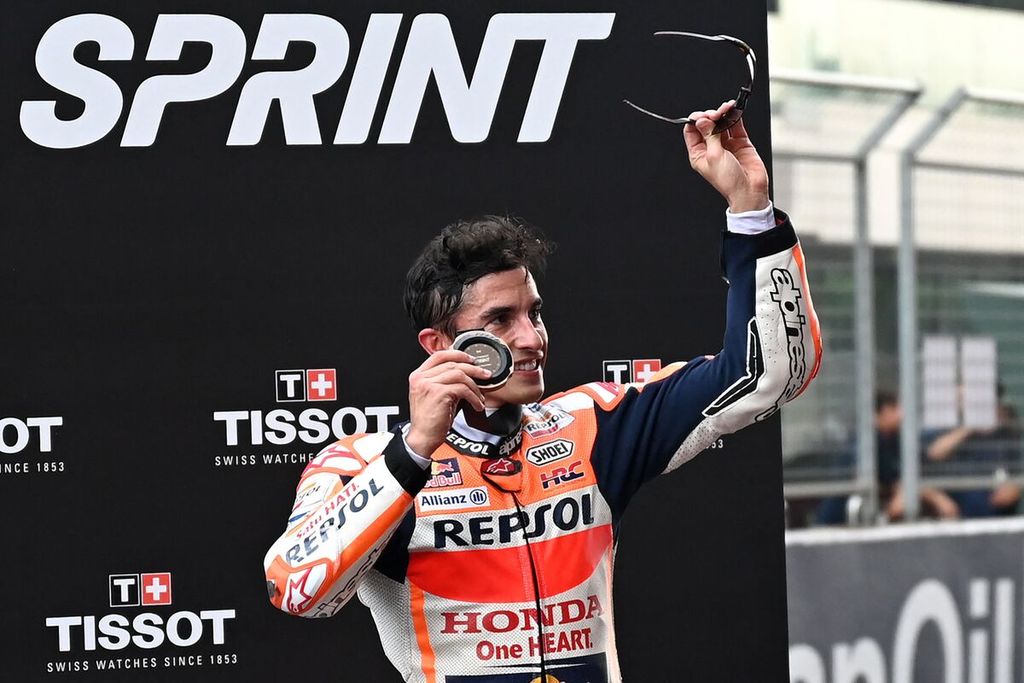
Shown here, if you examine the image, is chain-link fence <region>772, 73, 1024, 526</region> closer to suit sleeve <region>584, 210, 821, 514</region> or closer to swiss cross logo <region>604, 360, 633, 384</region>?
swiss cross logo <region>604, 360, 633, 384</region>

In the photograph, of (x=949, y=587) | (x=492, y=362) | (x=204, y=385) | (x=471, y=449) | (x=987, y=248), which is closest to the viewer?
(x=492, y=362)

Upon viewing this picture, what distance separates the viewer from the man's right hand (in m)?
2.70

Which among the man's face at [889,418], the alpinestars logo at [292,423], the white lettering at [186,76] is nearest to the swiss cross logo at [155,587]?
the alpinestars logo at [292,423]

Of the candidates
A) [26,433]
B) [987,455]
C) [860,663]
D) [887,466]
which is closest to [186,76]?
[26,433]

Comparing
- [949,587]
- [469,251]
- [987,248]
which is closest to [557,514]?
[469,251]

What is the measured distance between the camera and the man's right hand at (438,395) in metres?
2.70

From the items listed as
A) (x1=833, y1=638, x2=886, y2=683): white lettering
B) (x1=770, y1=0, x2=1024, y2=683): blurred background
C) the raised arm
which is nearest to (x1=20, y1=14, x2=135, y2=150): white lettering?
the raised arm

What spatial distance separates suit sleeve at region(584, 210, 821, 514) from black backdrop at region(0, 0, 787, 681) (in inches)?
32.5

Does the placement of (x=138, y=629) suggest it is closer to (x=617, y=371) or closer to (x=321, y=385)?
(x=321, y=385)

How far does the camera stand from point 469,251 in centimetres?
305

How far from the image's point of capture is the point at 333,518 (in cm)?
270

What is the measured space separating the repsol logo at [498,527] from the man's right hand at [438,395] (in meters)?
0.28

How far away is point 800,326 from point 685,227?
116cm

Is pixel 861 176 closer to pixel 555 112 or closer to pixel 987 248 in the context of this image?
pixel 987 248
